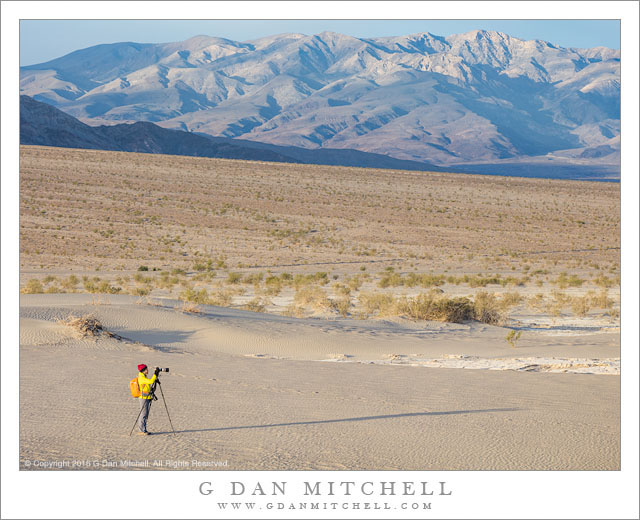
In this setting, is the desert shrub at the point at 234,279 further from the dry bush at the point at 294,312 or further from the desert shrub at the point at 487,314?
the desert shrub at the point at 487,314

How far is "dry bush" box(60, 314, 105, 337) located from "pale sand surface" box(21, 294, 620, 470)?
0.18 metres

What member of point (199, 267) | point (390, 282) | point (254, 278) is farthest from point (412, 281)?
point (199, 267)

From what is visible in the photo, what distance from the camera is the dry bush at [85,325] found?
14.7 m

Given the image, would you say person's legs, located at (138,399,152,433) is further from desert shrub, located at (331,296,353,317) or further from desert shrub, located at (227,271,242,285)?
desert shrub, located at (227,271,242,285)

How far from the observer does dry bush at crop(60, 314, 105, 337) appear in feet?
Answer: 48.2

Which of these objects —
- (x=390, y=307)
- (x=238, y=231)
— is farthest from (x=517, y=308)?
(x=238, y=231)

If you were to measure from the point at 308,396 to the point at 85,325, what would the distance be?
582 centimetres

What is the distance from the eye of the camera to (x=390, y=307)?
890 inches

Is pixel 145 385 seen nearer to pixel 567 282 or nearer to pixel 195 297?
pixel 195 297

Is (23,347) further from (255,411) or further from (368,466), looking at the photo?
(368,466)

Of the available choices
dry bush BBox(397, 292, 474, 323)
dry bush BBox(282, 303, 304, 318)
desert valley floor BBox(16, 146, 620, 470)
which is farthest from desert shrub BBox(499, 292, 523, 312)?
dry bush BBox(282, 303, 304, 318)

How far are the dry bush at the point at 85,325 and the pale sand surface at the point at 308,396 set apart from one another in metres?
0.18

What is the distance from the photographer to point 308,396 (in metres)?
11.1

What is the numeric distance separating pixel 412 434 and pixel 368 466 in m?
1.45
